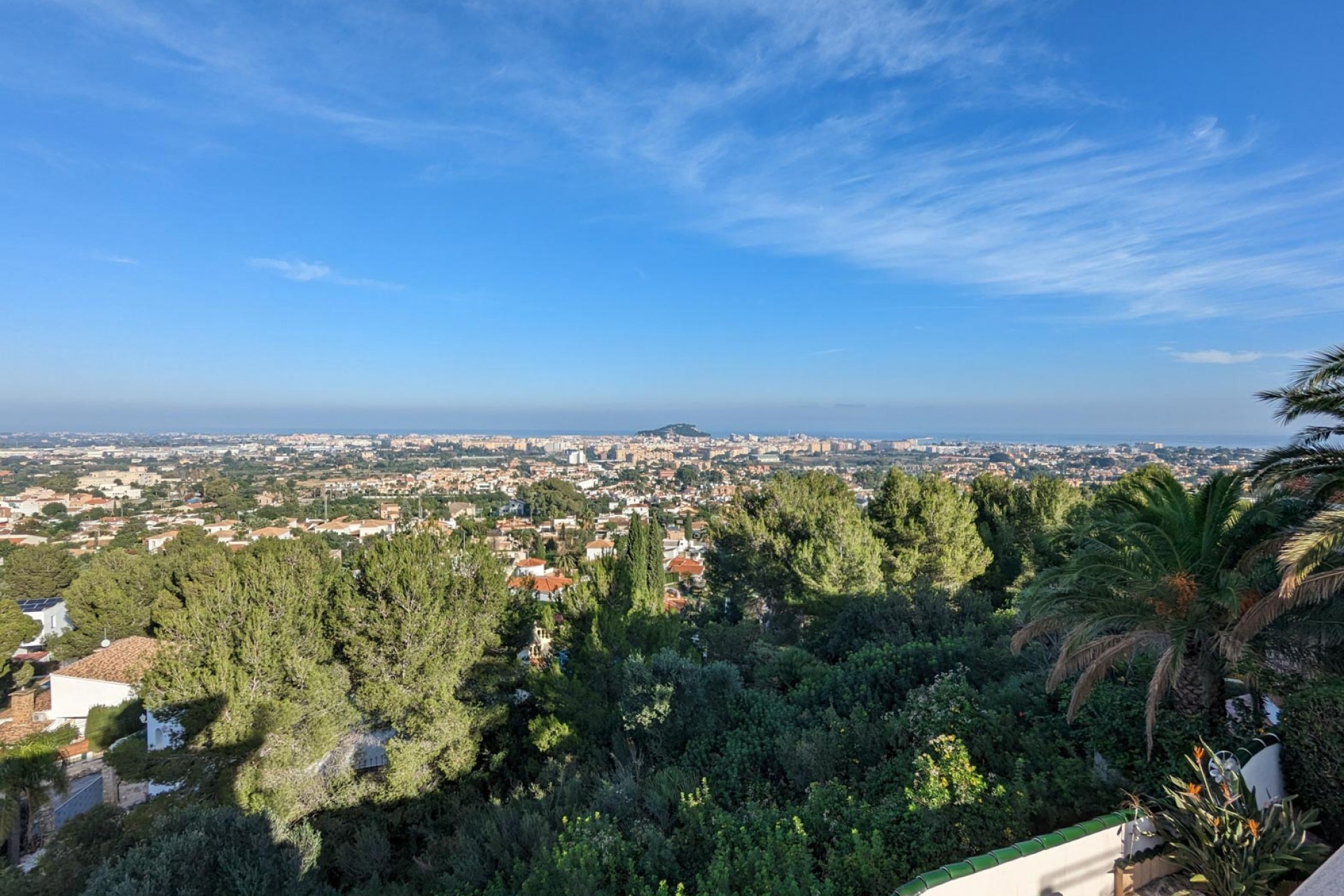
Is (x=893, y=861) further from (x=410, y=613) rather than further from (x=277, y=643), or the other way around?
(x=277, y=643)

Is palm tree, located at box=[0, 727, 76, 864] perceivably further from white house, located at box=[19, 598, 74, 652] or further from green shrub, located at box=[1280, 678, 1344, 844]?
white house, located at box=[19, 598, 74, 652]

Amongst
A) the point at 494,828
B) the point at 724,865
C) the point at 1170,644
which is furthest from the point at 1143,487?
the point at 494,828

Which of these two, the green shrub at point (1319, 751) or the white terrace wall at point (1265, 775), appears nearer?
the green shrub at point (1319, 751)

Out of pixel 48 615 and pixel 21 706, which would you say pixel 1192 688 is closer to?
pixel 21 706

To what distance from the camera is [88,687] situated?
15.8 metres

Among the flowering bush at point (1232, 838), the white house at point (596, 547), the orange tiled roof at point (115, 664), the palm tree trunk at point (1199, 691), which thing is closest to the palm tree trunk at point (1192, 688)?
the palm tree trunk at point (1199, 691)

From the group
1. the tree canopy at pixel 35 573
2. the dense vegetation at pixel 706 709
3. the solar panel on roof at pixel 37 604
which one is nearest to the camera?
the dense vegetation at pixel 706 709

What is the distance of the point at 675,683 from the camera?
8.66m

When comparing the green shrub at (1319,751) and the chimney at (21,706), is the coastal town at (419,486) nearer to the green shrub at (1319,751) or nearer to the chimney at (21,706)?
the green shrub at (1319,751)

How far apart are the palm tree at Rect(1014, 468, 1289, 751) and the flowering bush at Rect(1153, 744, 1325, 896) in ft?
3.64

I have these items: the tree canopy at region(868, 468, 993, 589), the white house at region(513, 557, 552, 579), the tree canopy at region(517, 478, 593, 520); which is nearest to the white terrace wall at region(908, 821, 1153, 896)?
the tree canopy at region(868, 468, 993, 589)

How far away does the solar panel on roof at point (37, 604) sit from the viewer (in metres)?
24.0

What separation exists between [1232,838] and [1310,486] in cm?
360

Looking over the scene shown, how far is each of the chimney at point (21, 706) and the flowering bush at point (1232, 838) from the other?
24.4 metres
